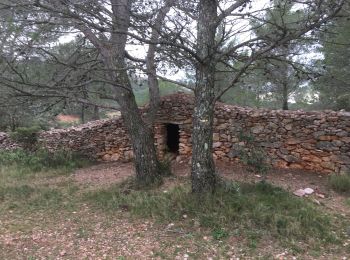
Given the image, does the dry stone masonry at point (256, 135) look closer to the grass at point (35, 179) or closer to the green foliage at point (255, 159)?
the green foliage at point (255, 159)

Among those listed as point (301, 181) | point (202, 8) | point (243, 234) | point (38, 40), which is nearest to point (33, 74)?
point (38, 40)

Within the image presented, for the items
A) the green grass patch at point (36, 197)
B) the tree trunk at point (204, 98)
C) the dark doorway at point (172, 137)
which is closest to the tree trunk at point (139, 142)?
the green grass patch at point (36, 197)

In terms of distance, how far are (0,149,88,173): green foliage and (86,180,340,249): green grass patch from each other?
3.04 meters

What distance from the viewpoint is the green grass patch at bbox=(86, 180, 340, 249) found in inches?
172

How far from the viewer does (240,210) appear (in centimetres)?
482

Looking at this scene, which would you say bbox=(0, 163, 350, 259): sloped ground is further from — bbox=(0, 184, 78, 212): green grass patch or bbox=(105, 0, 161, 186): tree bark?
bbox=(105, 0, 161, 186): tree bark

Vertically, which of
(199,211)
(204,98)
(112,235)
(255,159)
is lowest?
(112,235)

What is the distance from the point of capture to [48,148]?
982 centimetres

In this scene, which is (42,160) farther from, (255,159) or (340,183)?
(340,183)

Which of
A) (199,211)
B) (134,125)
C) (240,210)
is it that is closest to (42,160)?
(134,125)

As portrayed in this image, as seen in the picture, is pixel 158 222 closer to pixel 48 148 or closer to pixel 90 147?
pixel 90 147

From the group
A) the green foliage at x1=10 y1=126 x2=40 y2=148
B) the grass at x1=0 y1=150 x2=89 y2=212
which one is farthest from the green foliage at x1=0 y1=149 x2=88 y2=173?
the green foliage at x1=10 y1=126 x2=40 y2=148

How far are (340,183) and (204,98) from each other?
2834 millimetres

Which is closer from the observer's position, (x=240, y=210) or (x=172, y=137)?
(x=240, y=210)
